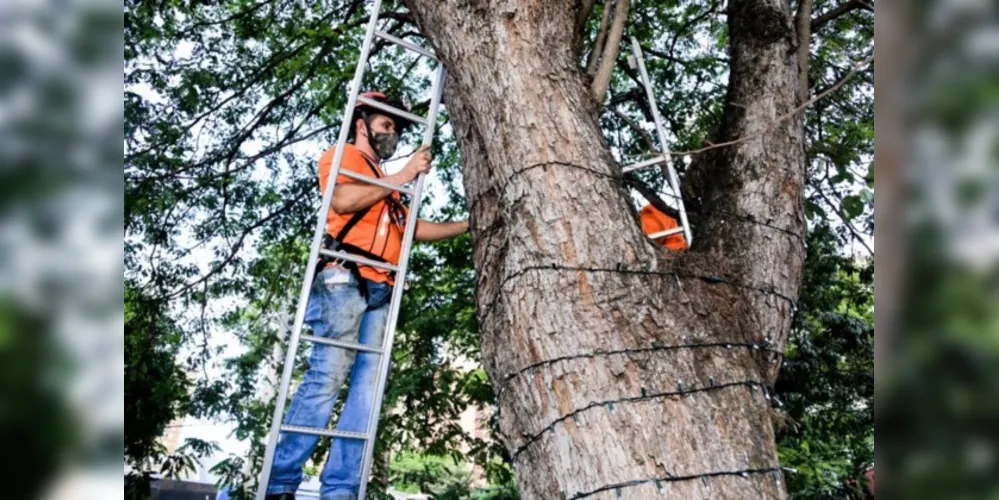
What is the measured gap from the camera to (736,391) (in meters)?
1.96

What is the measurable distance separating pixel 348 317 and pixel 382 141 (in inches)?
37.7

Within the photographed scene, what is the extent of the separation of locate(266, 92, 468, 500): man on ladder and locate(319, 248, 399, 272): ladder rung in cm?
5

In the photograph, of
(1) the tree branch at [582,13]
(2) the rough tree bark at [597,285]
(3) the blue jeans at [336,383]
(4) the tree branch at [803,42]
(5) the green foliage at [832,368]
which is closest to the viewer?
(2) the rough tree bark at [597,285]

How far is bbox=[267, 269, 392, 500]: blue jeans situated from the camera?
2896 mm

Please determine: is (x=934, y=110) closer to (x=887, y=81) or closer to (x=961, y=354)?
(x=887, y=81)

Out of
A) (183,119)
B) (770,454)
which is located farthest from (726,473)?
(183,119)

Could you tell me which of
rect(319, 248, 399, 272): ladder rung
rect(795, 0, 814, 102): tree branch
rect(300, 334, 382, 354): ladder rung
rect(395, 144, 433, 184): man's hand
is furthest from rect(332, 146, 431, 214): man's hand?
rect(795, 0, 814, 102): tree branch

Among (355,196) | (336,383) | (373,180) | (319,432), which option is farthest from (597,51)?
(319,432)

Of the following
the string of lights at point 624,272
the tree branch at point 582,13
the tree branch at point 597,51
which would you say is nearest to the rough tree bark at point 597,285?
the string of lights at point 624,272

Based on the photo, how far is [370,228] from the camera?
3.29 metres

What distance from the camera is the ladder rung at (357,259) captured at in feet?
10.1

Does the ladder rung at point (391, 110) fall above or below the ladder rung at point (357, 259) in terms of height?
above

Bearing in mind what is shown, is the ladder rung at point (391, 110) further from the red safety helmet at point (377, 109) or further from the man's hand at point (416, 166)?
the man's hand at point (416, 166)

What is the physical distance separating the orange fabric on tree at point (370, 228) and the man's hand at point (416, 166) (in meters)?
0.17
